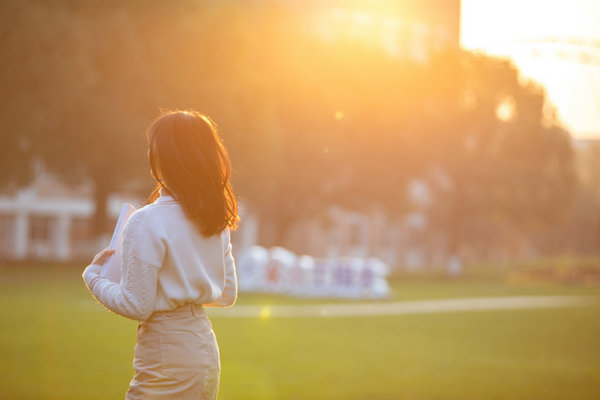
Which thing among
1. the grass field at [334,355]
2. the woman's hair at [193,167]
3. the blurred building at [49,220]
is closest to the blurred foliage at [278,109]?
the grass field at [334,355]

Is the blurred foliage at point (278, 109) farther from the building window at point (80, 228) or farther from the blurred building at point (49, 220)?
the building window at point (80, 228)

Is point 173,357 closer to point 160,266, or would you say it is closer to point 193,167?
point 160,266

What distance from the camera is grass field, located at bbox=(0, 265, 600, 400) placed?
829cm

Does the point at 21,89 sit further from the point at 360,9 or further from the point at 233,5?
the point at 360,9

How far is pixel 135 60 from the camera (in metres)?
26.2

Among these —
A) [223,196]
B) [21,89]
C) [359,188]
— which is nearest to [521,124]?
[359,188]

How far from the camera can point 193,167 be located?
3.01 m

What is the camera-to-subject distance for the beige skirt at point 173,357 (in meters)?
2.96

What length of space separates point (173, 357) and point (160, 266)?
35 cm

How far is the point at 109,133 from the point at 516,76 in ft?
90.3

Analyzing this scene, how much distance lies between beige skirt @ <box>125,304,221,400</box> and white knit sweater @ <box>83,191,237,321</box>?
0.06 meters

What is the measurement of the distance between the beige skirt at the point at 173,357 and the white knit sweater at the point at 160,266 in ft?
0.20

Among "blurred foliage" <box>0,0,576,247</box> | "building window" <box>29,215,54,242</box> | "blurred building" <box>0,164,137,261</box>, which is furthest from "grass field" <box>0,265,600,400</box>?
"building window" <box>29,215,54,242</box>

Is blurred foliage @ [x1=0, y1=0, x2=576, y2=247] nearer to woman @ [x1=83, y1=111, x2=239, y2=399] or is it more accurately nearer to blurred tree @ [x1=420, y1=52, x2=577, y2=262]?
blurred tree @ [x1=420, y1=52, x2=577, y2=262]
